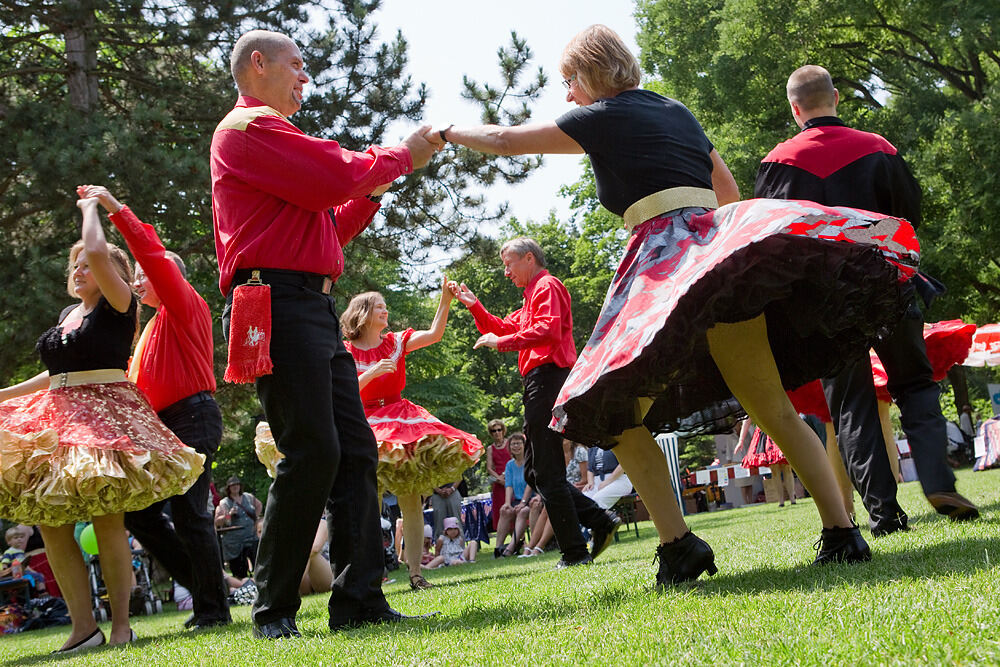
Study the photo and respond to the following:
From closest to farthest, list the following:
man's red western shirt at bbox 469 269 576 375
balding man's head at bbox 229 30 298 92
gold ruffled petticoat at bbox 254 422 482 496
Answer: balding man's head at bbox 229 30 298 92 → man's red western shirt at bbox 469 269 576 375 → gold ruffled petticoat at bbox 254 422 482 496

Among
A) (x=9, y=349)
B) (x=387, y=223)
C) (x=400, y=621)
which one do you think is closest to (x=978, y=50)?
(x=387, y=223)

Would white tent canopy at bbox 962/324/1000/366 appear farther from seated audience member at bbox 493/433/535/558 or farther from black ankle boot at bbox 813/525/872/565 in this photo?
black ankle boot at bbox 813/525/872/565

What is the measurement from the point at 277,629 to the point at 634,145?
2.38 m

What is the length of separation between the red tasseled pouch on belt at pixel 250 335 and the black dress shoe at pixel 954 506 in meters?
3.49

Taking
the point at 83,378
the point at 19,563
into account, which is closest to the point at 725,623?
the point at 83,378

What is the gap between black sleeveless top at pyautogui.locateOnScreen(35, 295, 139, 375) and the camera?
16.9 feet

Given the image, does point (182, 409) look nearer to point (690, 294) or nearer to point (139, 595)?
point (690, 294)

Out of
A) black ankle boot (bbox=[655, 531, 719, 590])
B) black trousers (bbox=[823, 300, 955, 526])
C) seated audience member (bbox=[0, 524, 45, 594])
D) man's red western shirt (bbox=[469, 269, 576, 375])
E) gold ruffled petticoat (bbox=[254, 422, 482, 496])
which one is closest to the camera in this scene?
black ankle boot (bbox=[655, 531, 719, 590])

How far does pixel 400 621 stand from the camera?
375 cm

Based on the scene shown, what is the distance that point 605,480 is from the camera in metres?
12.1

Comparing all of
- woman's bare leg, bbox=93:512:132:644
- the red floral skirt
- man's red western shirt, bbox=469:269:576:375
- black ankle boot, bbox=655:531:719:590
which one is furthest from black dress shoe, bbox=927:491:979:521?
woman's bare leg, bbox=93:512:132:644

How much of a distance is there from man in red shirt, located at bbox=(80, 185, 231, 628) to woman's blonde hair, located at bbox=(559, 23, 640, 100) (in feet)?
8.69

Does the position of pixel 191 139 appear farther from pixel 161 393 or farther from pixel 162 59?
pixel 161 393

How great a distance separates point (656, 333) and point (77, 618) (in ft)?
12.4
